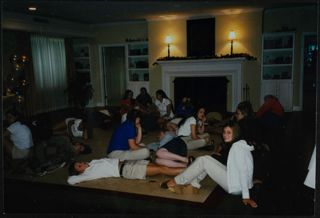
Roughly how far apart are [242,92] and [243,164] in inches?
24.4

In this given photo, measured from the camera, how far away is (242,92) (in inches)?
105

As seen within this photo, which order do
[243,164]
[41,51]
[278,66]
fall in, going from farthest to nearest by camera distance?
Answer: [41,51], [278,66], [243,164]

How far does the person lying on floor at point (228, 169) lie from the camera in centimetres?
247

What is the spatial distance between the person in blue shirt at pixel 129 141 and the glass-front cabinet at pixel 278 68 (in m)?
1.12

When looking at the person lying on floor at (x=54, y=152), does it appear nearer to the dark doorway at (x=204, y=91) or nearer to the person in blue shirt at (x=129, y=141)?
the person in blue shirt at (x=129, y=141)

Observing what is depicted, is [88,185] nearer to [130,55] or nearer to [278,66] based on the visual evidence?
[130,55]

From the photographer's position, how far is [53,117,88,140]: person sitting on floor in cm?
276

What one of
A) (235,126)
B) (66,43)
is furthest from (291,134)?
(66,43)

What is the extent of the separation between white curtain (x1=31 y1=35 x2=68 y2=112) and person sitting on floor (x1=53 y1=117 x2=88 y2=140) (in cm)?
16

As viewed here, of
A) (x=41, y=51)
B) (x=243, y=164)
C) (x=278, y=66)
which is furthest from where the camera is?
(x=41, y=51)

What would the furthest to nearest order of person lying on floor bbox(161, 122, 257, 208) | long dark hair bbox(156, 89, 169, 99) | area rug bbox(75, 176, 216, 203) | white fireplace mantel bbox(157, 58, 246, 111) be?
long dark hair bbox(156, 89, 169, 99) → white fireplace mantel bbox(157, 58, 246, 111) → area rug bbox(75, 176, 216, 203) → person lying on floor bbox(161, 122, 257, 208)

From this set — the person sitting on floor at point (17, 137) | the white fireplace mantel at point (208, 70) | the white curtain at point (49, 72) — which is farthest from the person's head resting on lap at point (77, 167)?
the white fireplace mantel at point (208, 70)

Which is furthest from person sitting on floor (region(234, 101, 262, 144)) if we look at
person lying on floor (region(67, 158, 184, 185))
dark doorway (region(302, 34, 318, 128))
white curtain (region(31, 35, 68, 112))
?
white curtain (region(31, 35, 68, 112))

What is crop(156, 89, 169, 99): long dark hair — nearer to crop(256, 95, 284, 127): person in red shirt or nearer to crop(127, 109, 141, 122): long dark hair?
crop(127, 109, 141, 122): long dark hair
